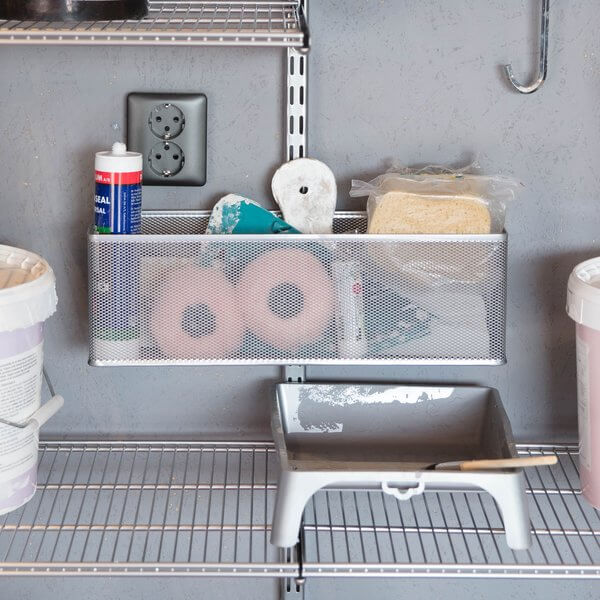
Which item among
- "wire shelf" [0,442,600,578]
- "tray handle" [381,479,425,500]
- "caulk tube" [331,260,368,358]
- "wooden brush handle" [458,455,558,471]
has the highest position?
"caulk tube" [331,260,368,358]

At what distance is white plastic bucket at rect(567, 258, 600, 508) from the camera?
44.6 inches

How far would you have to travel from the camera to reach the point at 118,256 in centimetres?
119

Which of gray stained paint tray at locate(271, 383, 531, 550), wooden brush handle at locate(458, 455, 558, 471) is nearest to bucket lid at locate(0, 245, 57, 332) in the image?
gray stained paint tray at locate(271, 383, 531, 550)

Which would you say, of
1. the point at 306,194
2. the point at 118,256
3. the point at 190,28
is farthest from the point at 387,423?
the point at 190,28

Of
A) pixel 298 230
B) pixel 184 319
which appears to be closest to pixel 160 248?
pixel 184 319

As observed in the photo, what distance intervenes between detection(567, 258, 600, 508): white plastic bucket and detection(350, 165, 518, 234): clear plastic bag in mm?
129

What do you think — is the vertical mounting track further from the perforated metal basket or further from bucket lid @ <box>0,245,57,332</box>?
bucket lid @ <box>0,245,57,332</box>

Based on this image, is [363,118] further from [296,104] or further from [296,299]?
[296,299]

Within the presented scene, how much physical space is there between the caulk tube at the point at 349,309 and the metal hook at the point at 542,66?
33 centimetres

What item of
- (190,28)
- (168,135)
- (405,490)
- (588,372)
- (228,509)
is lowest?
(228,509)

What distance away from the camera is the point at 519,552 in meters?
1.44

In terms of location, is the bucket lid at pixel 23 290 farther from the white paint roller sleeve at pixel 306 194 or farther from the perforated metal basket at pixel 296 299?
the white paint roller sleeve at pixel 306 194

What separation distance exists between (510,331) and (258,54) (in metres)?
0.52

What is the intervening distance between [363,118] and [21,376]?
0.55m
